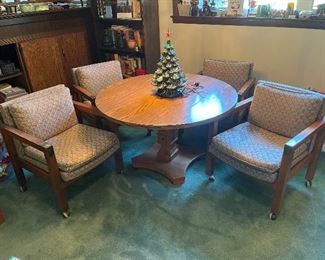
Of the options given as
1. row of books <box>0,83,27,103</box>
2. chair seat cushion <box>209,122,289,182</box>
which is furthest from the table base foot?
row of books <box>0,83,27,103</box>

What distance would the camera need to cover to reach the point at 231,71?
278 cm

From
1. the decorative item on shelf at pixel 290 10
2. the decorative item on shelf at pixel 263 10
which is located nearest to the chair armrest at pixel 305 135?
the decorative item on shelf at pixel 290 10

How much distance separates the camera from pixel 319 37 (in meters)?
2.48

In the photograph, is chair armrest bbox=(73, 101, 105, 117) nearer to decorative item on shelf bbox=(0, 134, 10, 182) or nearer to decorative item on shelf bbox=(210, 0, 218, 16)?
decorative item on shelf bbox=(0, 134, 10, 182)

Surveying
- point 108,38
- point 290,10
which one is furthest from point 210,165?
point 108,38

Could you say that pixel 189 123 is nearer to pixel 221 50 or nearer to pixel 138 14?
pixel 221 50

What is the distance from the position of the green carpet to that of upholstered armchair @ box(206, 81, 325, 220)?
182 millimetres

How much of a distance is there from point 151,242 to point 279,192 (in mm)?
897

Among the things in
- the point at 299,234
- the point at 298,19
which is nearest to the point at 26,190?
the point at 299,234

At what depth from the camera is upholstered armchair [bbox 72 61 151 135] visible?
2.69 metres

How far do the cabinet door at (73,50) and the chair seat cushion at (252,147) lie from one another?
2.05 metres

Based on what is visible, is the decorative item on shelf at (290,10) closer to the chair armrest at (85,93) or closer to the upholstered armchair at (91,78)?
the upholstered armchair at (91,78)

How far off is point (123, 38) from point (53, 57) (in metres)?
0.82

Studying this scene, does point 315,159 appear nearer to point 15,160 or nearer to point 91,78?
point 91,78
